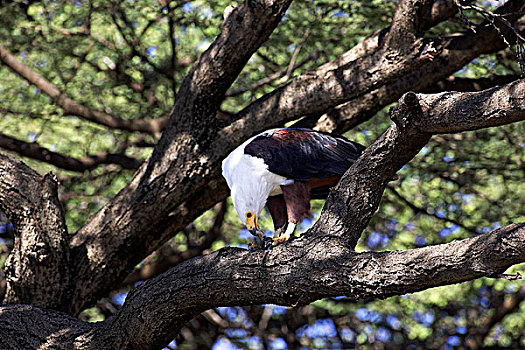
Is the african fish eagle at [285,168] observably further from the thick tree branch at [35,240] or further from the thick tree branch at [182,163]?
the thick tree branch at [35,240]

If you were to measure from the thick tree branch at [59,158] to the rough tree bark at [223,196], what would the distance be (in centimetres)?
85

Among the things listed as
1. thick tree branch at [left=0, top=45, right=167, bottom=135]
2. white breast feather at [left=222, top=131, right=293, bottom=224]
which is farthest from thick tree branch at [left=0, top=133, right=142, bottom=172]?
white breast feather at [left=222, top=131, right=293, bottom=224]

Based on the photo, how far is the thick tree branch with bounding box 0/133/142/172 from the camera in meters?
5.41

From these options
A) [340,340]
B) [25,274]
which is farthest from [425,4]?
[340,340]

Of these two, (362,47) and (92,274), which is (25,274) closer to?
(92,274)

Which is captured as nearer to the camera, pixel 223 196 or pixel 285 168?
pixel 285 168

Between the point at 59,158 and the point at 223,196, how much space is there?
169 cm

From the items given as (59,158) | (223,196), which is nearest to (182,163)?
(223,196)

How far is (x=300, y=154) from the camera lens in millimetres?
4105

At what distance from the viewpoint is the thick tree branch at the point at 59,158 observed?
5414 mm

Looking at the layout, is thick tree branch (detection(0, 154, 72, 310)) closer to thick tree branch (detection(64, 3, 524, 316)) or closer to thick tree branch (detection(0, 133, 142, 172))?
thick tree branch (detection(64, 3, 524, 316))

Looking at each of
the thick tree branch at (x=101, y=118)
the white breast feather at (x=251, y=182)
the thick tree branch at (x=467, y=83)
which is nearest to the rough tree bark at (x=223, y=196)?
the thick tree branch at (x=467, y=83)

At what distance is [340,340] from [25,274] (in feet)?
15.2

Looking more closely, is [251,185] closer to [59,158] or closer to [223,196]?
[223,196]
